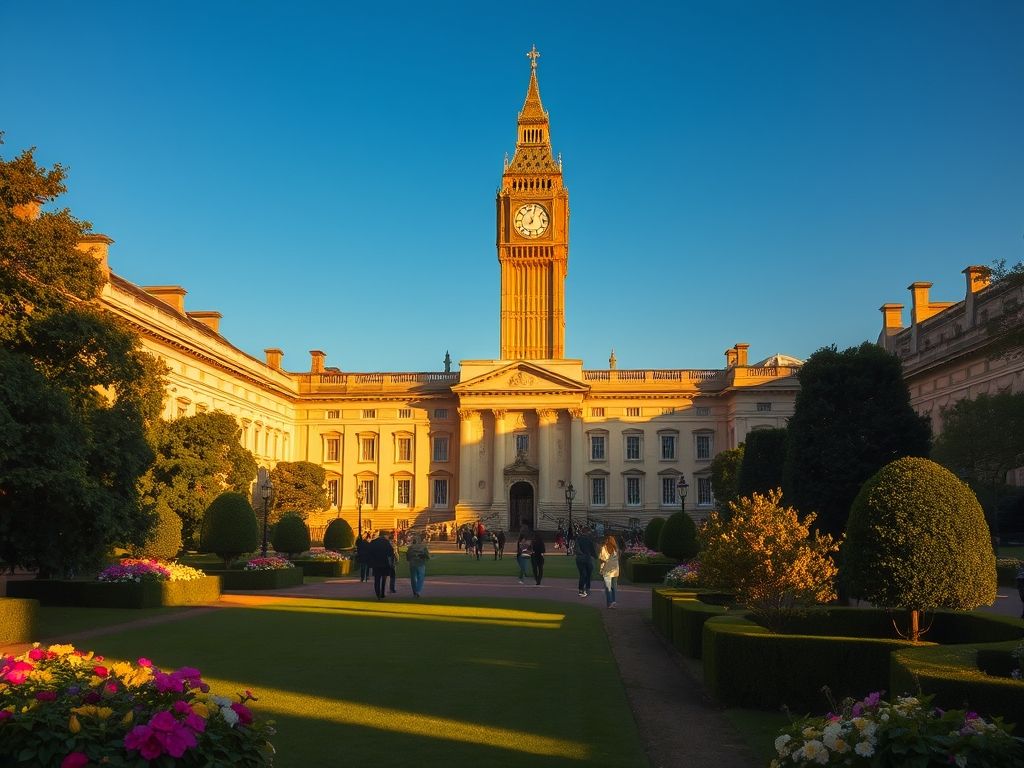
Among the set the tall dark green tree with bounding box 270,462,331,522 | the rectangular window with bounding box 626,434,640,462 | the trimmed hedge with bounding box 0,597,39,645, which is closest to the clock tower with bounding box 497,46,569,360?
the rectangular window with bounding box 626,434,640,462

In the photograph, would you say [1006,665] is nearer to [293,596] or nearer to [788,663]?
[788,663]

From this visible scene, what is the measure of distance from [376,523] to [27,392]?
162 ft

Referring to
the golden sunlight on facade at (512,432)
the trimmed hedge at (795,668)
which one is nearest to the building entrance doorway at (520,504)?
the golden sunlight on facade at (512,432)

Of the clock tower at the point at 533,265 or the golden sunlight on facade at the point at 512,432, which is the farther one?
the clock tower at the point at 533,265

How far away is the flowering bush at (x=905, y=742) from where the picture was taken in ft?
15.8

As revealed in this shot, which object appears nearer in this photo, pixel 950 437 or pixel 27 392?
pixel 27 392

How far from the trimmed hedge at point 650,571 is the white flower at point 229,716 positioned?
82.8 ft

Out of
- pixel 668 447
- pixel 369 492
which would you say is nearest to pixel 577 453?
pixel 668 447

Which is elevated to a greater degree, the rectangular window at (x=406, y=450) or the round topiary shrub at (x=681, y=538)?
the rectangular window at (x=406, y=450)

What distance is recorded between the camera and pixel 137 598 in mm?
19734

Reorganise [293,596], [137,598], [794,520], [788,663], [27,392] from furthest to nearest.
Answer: [293,596] < [137,598] < [27,392] < [794,520] < [788,663]

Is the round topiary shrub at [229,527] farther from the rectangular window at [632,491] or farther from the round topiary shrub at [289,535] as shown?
the rectangular window at [632,491]

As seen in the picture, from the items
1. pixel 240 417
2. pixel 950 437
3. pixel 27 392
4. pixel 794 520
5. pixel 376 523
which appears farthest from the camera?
pixel 376 523

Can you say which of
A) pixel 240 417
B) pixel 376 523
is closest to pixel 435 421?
pixel 376 523
